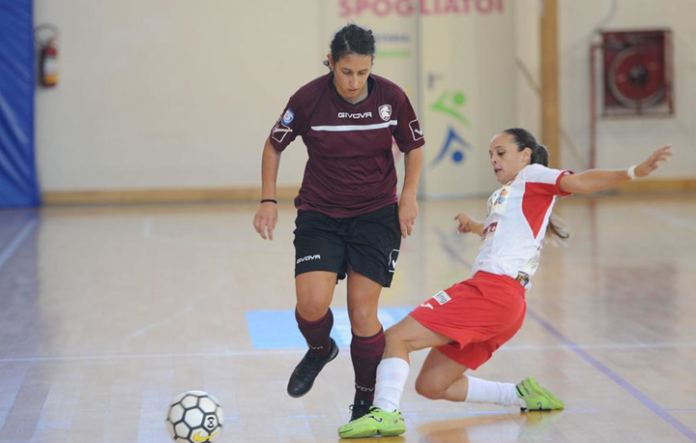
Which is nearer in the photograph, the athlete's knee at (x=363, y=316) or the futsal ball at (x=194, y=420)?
the futsal ball at (x=194, y=420)

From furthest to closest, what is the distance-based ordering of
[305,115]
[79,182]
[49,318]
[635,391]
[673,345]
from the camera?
[79,182] < [49,318] < [673,345] < [635,391] < [305,115]

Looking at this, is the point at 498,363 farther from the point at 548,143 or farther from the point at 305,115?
the point at 548,143

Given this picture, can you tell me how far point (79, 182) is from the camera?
44.3 ft

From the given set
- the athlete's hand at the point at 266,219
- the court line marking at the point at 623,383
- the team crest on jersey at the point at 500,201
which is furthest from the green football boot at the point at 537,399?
the athlete's hand at the point at 266,219

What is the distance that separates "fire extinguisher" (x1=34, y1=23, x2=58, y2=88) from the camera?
13.1m

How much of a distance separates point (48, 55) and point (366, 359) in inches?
411

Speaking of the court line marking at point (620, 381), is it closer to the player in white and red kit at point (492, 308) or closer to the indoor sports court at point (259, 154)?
the indoor sports court at point (259, 154)

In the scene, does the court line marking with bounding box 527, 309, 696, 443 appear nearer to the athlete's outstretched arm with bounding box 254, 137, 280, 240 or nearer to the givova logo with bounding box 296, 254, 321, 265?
the givova logo with bounding box 296, 254, 321, 265

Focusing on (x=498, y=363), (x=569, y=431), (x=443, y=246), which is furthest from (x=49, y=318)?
(x=443, y=246)

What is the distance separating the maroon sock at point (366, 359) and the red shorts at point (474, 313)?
19 cm

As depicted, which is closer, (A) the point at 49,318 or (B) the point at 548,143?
(A) the point at 49,318

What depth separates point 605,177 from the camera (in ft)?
12.1

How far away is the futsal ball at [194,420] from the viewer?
3.45m

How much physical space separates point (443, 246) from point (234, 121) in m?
5.37
